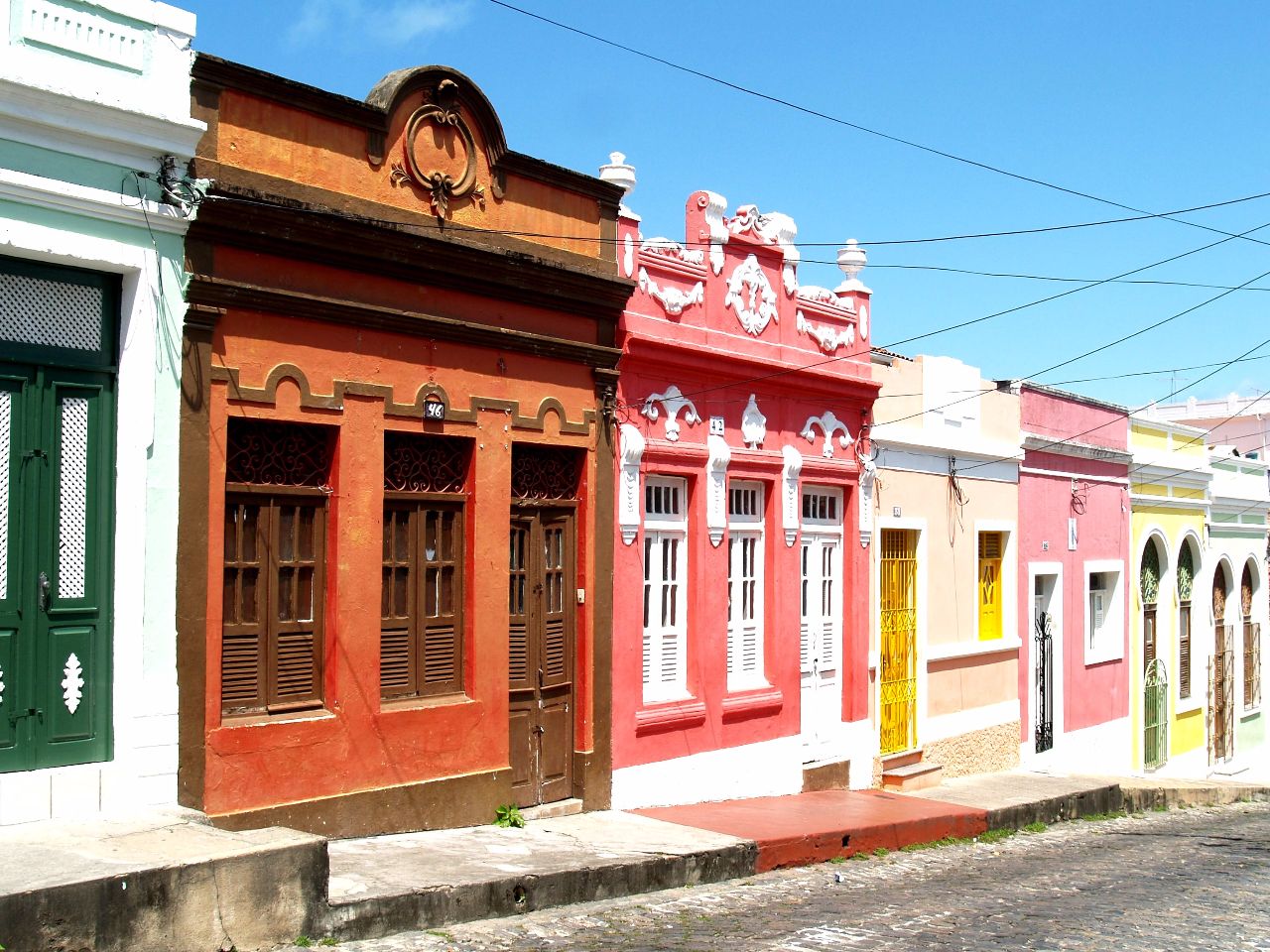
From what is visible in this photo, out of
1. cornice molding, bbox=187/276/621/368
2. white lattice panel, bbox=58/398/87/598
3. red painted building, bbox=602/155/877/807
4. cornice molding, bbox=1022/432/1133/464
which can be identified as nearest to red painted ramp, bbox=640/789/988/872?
red painted building, bbox=602/155/877/807

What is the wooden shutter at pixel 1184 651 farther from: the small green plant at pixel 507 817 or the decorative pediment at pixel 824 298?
the small green plant at pixel 507 817

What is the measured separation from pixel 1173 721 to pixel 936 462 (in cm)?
912

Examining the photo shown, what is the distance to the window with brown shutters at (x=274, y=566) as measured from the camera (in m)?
8.80

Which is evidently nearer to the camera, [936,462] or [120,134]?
[120,134]

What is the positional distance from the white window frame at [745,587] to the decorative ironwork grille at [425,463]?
3427mm

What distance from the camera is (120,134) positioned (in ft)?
26.1

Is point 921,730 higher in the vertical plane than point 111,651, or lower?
lower

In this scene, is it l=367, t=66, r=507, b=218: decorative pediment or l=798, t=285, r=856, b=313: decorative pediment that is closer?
l=367, t=66, r=507, b=218: decorative pediment

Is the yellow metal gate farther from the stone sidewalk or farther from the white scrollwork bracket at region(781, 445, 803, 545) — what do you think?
the stone sidewalk

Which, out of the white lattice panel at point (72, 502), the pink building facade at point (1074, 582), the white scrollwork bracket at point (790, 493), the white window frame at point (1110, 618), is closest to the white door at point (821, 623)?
the white scrollwork bracket at point (790, 493)

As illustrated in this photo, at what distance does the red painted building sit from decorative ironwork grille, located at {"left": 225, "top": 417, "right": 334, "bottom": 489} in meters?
3.06

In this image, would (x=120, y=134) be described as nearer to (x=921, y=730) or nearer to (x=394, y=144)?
(x=394, y=144)

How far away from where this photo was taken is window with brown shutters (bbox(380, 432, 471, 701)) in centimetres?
985

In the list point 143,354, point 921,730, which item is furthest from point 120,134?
point 921,730
